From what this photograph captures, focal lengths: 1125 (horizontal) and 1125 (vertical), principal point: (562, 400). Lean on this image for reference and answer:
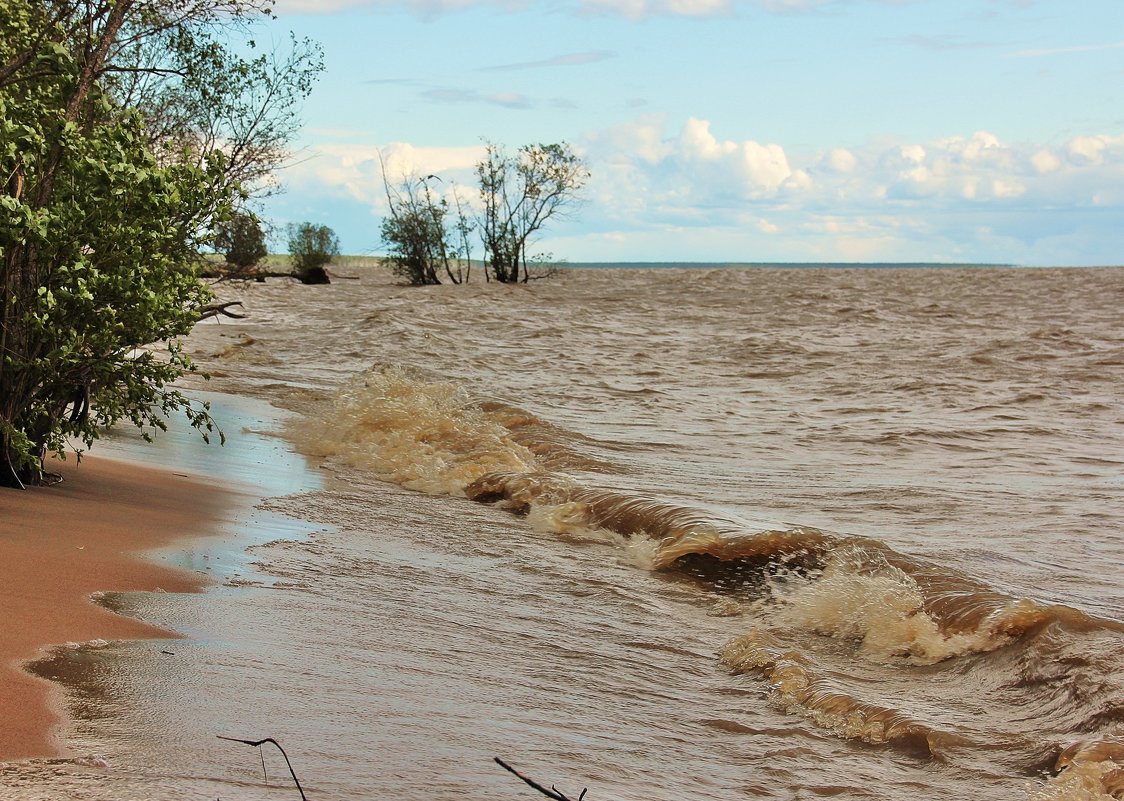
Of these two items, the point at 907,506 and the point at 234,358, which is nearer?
the point at 907,506

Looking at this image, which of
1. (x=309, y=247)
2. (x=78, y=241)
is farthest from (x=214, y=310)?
(x=309, y=247)

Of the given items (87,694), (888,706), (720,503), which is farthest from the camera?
(720,503)

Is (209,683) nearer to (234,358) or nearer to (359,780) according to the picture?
(359,780)

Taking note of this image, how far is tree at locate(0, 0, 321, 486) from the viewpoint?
6.30 meters

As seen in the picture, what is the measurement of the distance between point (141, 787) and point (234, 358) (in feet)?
58.9

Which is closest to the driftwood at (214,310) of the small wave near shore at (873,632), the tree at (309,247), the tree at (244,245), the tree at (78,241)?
the tree at (78,241)

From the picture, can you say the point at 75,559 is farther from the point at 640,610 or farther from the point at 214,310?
the point at 214,310

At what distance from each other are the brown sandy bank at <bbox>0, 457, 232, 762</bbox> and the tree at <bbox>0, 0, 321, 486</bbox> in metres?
0.50

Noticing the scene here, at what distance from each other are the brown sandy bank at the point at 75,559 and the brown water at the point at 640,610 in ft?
0.54

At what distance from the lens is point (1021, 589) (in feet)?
22.1

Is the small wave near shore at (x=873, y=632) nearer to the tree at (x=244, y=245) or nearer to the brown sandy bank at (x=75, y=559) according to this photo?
the brown sandy bank at (x=75, y=559)

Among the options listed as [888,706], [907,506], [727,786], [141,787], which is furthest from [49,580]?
[907,506]

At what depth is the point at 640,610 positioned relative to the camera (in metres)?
6.30

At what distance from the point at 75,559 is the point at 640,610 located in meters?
2.96
